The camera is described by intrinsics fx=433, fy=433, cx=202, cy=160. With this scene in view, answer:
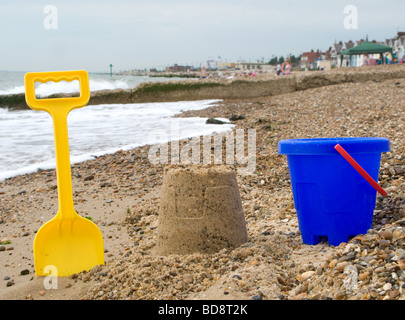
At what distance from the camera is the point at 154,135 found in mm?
7336

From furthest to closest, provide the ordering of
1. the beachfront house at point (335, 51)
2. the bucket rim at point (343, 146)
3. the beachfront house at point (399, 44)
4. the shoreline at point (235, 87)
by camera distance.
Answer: the beachfront house at point (335, 51)
the beachfront house at point (399, 44)
the shoreline at point (235, 87)
the bucket rim at point (343, 146)

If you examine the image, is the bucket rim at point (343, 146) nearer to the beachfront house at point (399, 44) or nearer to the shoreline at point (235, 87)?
the shoreline at point (235, 87)

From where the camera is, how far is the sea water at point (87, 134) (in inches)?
236

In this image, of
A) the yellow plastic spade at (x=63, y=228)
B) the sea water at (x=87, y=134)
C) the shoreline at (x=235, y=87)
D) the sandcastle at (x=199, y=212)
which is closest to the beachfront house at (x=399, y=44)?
the shoreline at (x=235, y=87)

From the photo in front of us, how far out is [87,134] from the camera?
26.2ft

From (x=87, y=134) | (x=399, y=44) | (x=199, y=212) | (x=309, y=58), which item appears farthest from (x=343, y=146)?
(x=309, y=58)

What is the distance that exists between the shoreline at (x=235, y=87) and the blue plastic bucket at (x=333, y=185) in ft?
33.2

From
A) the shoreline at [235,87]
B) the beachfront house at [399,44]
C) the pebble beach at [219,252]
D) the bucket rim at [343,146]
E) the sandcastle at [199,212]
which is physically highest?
the beachfront house at [399,44]

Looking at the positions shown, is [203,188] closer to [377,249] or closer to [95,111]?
[377,249]

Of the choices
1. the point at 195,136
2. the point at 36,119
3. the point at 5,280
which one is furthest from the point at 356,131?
the point at 36,119

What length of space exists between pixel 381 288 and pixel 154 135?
5894 mm

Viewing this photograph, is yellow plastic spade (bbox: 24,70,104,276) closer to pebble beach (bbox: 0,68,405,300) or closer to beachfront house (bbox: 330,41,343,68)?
pebble beach (bbox: 0,68,405,300)

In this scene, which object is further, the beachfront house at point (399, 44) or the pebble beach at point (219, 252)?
the beachfront house at point (399, 44)

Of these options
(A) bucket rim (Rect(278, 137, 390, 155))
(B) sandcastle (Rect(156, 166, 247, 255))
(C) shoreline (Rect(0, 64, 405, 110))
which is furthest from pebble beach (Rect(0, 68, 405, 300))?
(C) shoreline (Rect(0, 64, 405, 110))
